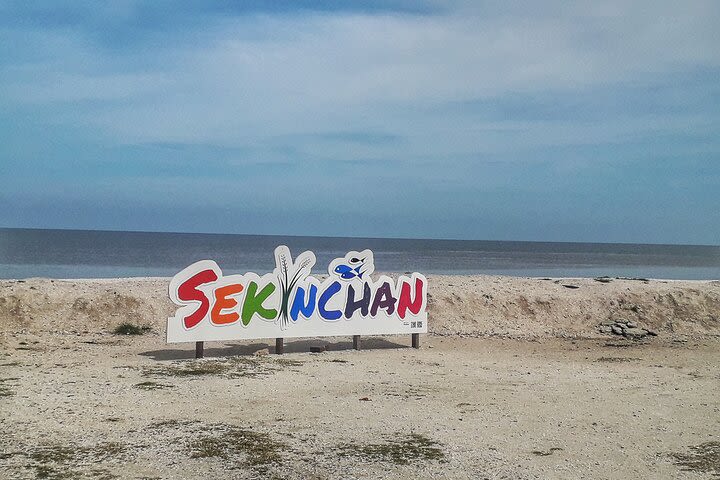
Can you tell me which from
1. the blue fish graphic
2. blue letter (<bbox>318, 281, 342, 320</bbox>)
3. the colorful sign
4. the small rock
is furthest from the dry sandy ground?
the blue fish graphic

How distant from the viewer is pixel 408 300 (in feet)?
58.8

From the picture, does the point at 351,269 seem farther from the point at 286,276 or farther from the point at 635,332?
the point at 635,332

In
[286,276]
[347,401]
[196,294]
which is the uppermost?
[286,276]

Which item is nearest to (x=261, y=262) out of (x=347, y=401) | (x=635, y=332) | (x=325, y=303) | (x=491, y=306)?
(x=491, y=306)

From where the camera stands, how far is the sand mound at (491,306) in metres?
19.7

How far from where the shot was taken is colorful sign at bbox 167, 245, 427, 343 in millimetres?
15109

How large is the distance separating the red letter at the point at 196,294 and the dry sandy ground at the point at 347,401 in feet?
3.10

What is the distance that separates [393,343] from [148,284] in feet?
31.2

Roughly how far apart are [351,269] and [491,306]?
727cm

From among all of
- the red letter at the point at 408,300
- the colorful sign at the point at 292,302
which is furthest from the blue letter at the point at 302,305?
the red letter at the point at 408,300

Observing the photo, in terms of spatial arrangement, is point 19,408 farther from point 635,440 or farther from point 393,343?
point 393,343

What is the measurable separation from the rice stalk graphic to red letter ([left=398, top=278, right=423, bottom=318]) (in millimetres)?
2676

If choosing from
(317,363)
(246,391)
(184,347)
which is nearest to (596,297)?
(317,363)

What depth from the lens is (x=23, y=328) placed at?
18.6 m
